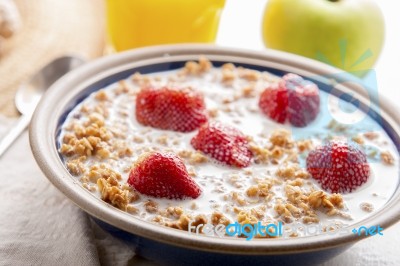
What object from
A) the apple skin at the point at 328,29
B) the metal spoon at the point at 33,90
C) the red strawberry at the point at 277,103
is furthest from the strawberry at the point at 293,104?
the metal spoon at the point at 33,90

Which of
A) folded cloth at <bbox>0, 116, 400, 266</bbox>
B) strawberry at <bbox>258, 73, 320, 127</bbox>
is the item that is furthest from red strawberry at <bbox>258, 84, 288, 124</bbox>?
folded cloth at <bbox>0, 116, 400, 266</bbox>

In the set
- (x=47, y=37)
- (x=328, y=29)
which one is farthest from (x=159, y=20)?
(x=328, y=29)

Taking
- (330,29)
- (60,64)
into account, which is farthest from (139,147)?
(330,29)

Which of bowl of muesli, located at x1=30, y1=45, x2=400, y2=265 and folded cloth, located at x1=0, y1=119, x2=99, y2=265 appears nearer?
bowl of muesli, located at x1=30, y1=45, x2=400, y2=265

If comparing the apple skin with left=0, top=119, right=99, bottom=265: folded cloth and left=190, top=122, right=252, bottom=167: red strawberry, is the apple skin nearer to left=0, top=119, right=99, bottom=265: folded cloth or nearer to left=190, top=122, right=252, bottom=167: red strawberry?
left=190, top=122, right=252, bottom=167: red strawberry

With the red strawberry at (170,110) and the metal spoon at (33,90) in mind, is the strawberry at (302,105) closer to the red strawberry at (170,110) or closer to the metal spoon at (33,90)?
the red strawberry at (170,110)

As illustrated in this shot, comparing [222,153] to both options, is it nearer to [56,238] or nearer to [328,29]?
[56,238]
